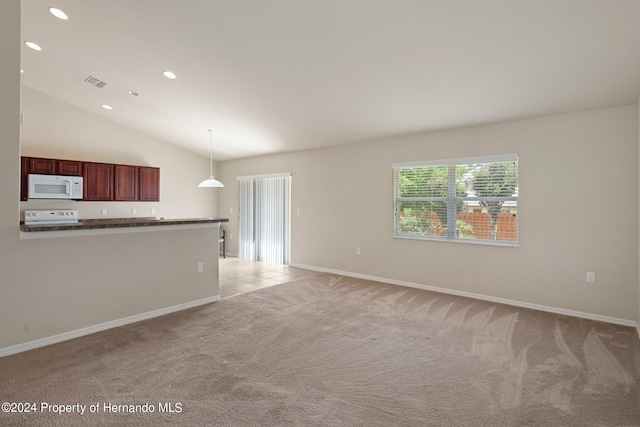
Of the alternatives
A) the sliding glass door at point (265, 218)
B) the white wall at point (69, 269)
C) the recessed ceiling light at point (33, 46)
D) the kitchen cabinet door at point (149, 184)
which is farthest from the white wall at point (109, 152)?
the white wall at point (69, 269)

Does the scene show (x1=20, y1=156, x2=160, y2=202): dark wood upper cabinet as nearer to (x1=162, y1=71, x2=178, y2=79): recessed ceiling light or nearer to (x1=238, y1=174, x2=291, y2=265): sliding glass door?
(x1=238, y1=174, x2=291, y2=265): sliding glass door

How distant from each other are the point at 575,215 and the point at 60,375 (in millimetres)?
5377

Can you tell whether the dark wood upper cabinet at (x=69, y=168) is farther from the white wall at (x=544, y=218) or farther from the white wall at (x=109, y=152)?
the white wall at (x=544, y=218)

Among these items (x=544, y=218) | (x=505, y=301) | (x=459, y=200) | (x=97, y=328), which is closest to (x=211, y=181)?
(x=97, y=328)

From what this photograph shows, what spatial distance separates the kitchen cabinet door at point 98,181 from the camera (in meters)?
5.94

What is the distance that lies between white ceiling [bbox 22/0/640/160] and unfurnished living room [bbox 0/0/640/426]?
0.03 m

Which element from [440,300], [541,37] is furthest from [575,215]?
[541,37]

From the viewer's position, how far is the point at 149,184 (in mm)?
6914

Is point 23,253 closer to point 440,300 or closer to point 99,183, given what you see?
point 99,183

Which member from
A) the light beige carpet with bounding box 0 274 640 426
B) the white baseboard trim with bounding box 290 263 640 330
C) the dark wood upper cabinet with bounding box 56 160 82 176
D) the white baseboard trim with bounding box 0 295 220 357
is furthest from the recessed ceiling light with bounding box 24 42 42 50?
the white baseboard trim with bounding box 290 263 640 330

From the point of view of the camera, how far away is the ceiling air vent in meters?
4.73

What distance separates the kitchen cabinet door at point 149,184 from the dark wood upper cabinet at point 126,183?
101 mm

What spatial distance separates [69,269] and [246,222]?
492 cm

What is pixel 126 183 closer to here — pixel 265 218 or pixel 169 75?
pixel 265 218
